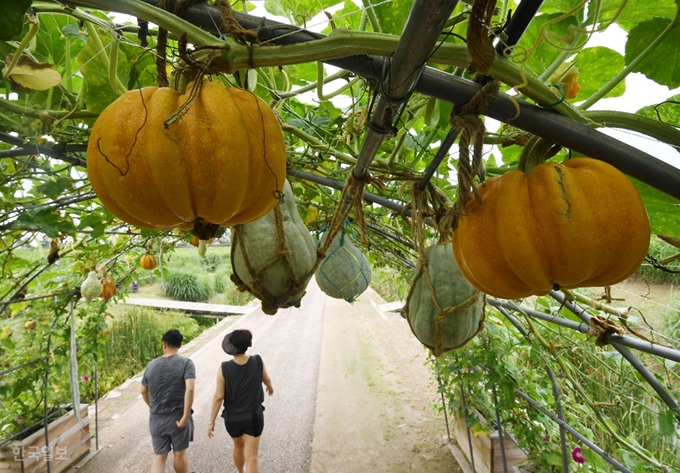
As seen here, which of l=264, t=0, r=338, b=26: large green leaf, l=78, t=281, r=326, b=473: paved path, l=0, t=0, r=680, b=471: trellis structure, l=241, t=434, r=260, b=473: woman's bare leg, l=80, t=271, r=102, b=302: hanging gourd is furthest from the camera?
l=78, t=281, r=326, b=473: paved path

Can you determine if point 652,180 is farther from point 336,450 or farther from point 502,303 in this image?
point 336,450

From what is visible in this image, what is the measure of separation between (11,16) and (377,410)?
604cm

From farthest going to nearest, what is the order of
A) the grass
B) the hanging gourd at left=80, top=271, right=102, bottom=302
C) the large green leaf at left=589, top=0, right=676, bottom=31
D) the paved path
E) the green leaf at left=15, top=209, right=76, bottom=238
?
1. the grass
2. the paved path
3. the hanging gourd at left=80, top=271, right=102, bottom=302
4. the green leaf at left=15, top=209, right=76, bottom=238
5. the large green leaf at left=589, top=0, right=676, bottom=31

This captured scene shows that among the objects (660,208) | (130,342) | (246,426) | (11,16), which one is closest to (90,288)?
(246,426)

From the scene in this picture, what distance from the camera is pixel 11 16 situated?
1.66 ft

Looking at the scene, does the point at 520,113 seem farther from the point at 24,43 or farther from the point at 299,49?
the point at 24,43

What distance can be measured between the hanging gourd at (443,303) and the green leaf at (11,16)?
1.00m

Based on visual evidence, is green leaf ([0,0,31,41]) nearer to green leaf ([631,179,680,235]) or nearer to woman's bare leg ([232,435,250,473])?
green leaf ([631,179,680,235])

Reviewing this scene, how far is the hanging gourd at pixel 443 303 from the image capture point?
1.17 m

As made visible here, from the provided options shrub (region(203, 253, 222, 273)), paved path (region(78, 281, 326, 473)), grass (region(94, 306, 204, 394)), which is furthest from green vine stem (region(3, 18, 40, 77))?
shrub (region(203, 253, 222, 273))

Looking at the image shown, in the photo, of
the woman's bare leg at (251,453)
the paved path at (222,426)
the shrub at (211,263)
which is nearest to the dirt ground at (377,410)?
the paved path at (222,426)

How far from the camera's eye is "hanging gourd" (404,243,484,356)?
3.82 ft

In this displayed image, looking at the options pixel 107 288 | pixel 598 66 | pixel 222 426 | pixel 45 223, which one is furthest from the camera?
pixel 222 426

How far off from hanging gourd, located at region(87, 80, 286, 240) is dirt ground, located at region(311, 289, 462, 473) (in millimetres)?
3963
